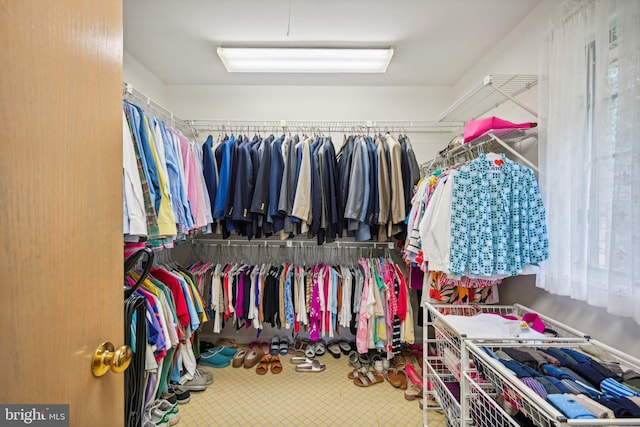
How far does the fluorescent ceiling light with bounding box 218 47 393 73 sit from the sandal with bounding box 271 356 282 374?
252 centimetres

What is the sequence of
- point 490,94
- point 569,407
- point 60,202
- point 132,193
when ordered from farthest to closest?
point 490,94 → point 132,193 → point 569,407 → point 60,202

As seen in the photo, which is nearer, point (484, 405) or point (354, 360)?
point (484, 405)

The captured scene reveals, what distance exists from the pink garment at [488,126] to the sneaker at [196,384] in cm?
264

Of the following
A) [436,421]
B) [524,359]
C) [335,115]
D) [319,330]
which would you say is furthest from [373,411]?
[335,115]

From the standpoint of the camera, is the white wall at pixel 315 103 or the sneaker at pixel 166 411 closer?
the sneaker at pixel 166 411

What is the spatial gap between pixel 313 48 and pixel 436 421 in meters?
2.76

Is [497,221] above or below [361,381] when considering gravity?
above

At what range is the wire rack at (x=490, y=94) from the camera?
1552mm

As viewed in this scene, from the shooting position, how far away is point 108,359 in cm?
54

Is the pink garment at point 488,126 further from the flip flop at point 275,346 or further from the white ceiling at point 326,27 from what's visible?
the flip flop at point 275,346

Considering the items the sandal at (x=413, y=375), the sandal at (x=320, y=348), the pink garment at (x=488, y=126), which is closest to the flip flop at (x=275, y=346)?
the sandal at (x=320, y=348)

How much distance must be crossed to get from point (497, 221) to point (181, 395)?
241 centimetres

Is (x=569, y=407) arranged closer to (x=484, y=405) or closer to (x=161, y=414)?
(x=484, y=405)

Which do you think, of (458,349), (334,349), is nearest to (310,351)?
(334,349)
